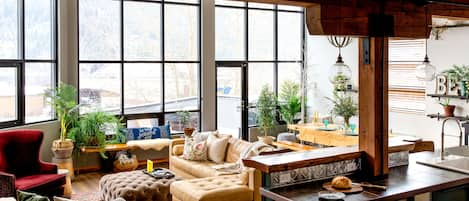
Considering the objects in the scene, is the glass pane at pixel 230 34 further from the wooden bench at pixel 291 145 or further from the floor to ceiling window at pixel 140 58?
the wooden bench at pixel 291 145

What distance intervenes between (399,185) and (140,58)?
659cm

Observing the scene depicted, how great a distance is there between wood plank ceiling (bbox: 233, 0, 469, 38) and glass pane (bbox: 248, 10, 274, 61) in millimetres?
6583

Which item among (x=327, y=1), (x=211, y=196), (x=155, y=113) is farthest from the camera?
(x=155, y=113)

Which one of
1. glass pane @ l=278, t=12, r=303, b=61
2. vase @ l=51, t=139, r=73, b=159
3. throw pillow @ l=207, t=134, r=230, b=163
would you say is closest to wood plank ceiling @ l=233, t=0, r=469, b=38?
throw pillow @ l=207, t=134, r=230, b=163

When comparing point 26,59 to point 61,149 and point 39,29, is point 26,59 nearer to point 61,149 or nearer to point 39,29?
point 39,29

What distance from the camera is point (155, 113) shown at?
374 inches

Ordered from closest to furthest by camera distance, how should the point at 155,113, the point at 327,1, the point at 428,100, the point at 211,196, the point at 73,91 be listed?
the point at 327,1 < the point at 211,196 < the point at 73,91 < the point at 428,100 < the point at 155,113

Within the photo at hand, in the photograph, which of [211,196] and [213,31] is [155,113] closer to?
[213,31]

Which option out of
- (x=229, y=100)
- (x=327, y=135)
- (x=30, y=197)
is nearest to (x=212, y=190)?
(x=30, y=197)

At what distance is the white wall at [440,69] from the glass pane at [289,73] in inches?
118

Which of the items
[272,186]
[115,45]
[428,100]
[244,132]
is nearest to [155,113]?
[115,45]

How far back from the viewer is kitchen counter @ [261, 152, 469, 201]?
339cm

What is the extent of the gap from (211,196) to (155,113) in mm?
4623

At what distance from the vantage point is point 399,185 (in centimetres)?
366
